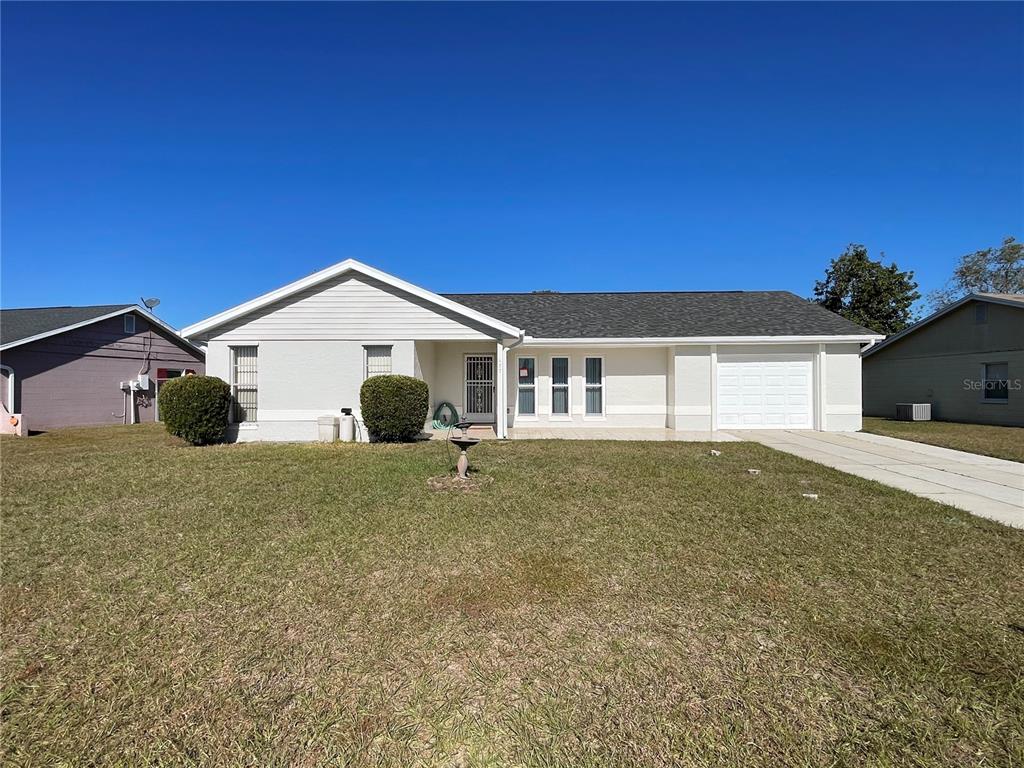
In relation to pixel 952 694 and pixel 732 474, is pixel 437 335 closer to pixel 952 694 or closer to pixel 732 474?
pixel 732 474

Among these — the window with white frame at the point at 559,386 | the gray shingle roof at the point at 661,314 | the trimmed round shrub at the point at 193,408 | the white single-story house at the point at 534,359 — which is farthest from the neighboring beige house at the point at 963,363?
the trimmed round shrub at the point at 193,408

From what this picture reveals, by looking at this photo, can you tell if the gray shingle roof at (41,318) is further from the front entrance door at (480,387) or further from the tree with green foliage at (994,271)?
the tree with green foliage at (994,271)

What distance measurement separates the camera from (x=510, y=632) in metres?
3.09

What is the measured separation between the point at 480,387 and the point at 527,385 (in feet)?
4.95

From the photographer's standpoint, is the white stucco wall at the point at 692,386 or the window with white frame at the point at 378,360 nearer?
the window with white frame at the point at 378,360

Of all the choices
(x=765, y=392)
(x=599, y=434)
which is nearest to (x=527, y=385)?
(x=599, y=434)

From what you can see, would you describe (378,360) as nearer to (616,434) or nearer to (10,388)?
(616,434)

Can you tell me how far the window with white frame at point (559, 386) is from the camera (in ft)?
48.8

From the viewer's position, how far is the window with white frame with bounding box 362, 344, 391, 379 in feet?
40.8

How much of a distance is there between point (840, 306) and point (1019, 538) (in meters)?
33.2

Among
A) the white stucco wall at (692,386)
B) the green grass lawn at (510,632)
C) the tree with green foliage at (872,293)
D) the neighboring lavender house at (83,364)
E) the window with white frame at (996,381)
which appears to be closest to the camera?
the green grass lawn at (510,632)

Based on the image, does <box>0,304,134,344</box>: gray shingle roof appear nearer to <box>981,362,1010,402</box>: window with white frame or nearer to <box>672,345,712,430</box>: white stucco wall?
<box>672,345,712,430</box>: white stucco wall

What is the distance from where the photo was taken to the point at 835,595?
11.9ft

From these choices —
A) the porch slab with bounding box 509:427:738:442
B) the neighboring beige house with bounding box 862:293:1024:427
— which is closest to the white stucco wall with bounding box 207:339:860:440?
the porch slab with bounding box 509:427:738:442
